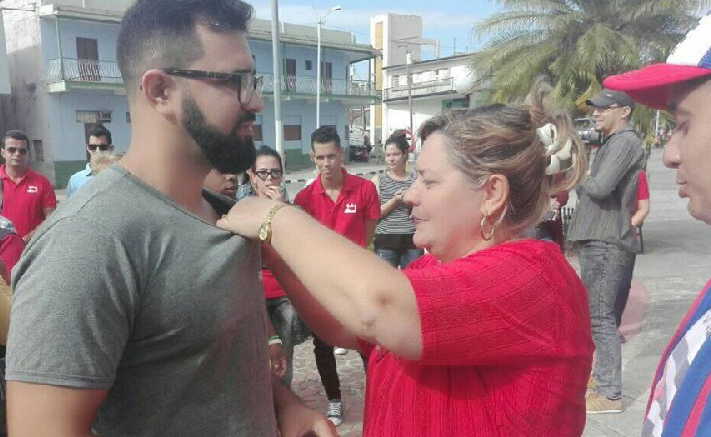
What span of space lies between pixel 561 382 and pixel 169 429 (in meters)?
0.93

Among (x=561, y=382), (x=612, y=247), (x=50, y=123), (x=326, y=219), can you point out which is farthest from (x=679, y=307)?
(x=50, y=123)

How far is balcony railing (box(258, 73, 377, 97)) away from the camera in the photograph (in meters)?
27.8

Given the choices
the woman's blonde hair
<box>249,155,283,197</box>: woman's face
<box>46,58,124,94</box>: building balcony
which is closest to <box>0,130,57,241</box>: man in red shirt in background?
<box>249,155,283,197</box>: woman's face

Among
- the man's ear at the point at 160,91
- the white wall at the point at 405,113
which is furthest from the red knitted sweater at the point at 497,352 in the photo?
the white wall at the point at 405,113

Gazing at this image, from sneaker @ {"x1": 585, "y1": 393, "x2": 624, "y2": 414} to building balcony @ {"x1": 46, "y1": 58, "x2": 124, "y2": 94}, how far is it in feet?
70.6

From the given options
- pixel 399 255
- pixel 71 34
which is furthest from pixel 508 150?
pixel 71 34

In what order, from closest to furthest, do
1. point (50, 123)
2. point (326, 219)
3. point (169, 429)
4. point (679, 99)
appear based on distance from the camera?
point (679, 99), point (169, 429), point (326, 219), point (50, 123)

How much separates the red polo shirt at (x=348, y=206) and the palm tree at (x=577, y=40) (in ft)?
26.6

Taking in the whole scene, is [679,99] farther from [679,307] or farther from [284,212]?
[679,307]

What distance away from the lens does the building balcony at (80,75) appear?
21.3 meters

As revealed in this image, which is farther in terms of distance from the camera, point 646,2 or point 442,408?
point 646,2

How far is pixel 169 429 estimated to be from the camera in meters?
1.30

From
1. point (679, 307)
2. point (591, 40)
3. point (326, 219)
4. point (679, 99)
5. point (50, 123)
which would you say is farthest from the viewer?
point (50, 123)

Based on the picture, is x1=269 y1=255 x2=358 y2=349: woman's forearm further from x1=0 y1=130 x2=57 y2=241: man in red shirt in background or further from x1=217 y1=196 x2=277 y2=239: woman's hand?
x1=0 y1=130 x2=57 y2=241: man in red shirt in background
